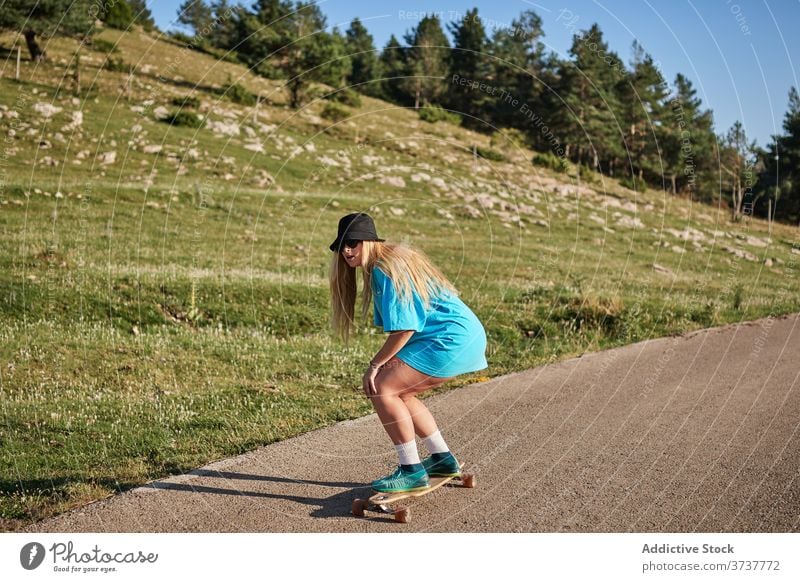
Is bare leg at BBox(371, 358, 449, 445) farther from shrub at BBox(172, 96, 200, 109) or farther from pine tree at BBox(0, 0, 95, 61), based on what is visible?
shrub at BBox(172, 96, 200, 109)

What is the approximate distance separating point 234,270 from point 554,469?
8.95 metres

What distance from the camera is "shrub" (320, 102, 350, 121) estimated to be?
40.1m

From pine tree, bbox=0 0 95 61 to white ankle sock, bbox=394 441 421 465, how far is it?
27.5m

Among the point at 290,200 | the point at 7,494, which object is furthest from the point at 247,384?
the point at 290,200

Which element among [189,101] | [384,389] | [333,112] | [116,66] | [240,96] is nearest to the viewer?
[384,389]

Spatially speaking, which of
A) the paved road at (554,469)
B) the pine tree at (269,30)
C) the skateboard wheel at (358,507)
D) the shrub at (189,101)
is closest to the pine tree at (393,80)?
the pine tree at (269,30)

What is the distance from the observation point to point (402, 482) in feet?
18.6

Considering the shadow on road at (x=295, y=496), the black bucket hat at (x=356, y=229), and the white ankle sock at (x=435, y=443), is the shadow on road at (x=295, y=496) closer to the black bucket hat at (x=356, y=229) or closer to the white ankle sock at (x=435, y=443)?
the white ankle sock at (x=435, y=443)

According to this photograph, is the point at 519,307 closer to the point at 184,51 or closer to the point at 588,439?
the point at 588,439

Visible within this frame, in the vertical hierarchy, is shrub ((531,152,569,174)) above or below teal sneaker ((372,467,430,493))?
above

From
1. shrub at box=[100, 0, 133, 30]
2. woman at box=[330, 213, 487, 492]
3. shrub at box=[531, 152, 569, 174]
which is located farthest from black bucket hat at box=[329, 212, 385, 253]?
shrub at box=[100, 0, 133, 30]

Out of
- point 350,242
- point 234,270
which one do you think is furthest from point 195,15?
point 350,242

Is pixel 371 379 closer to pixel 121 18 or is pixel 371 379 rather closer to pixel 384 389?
pixel 384 389

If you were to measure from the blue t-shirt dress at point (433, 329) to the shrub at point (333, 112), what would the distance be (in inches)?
1389
